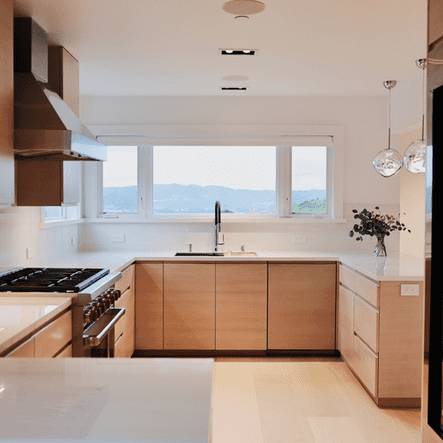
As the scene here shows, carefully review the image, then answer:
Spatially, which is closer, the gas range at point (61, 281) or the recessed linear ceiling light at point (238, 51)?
the gas range at point (61, 281)

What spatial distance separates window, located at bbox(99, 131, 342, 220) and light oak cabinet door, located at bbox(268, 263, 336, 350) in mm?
820

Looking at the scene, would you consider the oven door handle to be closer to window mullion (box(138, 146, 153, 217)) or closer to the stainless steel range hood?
the stainless steel range hood

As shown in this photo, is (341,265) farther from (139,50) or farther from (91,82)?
(91,82)

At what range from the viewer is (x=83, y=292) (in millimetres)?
2525

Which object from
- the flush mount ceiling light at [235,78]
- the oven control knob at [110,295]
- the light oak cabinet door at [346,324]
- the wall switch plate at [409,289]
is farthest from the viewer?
the flush mount ceiling light at [235,78]

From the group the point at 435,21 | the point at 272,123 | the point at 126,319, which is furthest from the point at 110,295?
the point at 272,123

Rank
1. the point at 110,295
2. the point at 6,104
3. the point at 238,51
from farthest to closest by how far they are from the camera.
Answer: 1. the point at 238,51
2. the point at 110,295
3. the point at 6,104

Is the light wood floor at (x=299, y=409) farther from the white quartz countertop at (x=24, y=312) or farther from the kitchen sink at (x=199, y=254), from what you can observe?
the white quartz countertop at (x=24, y=312)

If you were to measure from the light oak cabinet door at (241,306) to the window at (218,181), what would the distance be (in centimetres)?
83

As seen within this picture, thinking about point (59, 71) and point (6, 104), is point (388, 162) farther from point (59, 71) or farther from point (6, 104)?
point (6, 104)

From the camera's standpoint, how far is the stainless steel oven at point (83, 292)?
2.51 metres

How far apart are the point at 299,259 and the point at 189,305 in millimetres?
1021

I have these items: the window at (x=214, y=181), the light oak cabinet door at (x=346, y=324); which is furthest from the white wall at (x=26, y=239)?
the light oak cabinet door at (x=346, y=324)

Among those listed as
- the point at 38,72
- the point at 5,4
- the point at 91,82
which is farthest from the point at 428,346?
the point at 91,82
